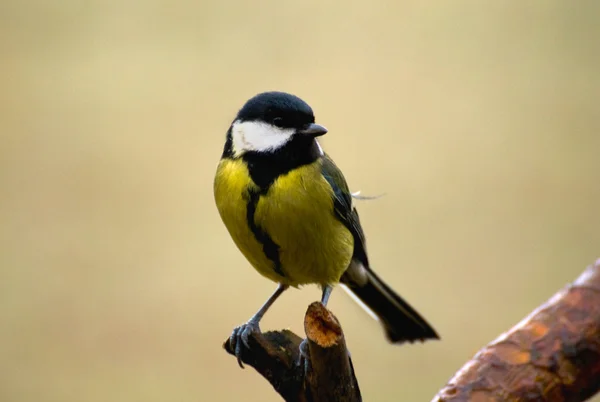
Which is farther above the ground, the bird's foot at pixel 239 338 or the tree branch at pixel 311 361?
the tree branch at pixel 311 361

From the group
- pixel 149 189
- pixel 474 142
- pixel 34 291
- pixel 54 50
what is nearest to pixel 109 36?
pixel 54 50

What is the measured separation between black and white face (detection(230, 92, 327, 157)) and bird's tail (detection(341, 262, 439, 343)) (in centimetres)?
51

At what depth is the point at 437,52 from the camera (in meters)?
3.23

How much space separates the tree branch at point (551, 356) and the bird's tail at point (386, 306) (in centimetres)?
114

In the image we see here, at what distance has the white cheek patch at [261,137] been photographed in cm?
150

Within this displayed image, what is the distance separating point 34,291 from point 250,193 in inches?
72.7

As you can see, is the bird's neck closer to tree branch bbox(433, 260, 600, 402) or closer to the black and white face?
the black and white face

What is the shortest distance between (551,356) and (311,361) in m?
0.50

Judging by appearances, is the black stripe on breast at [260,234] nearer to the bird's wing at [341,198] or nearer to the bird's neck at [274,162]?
the bird's neck at [274,162]

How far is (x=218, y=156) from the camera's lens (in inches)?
115

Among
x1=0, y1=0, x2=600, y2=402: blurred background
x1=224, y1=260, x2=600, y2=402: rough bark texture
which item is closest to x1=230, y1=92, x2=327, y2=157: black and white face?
x1=224, y1=260, x2=600, y2=402: rough bark texture

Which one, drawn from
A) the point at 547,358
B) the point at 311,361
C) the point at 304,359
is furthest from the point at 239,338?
the point at 547,358

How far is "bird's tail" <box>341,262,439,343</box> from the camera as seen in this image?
188 centimetres

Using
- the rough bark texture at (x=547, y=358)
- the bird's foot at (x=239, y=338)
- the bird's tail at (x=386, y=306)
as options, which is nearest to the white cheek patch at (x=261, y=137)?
the bird's foot at (x=239, y=338)
